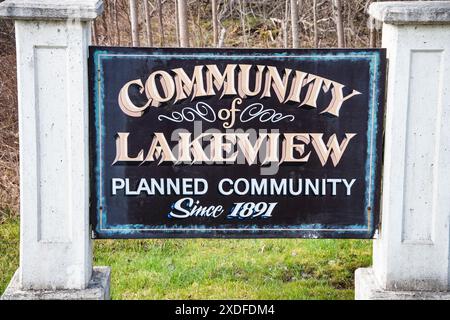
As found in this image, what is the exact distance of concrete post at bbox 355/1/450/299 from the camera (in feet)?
15.0

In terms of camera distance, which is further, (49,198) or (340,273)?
(340,273)

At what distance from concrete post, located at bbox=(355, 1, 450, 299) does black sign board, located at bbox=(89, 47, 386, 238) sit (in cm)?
13

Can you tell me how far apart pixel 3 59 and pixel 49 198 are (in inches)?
421

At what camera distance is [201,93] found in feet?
15.5

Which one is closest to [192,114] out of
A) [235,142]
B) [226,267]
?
[235,142]

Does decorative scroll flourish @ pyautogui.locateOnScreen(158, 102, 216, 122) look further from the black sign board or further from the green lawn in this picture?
the green lawn

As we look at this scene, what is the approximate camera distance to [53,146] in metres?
4.61

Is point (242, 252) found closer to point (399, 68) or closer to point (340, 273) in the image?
point (340, 273)

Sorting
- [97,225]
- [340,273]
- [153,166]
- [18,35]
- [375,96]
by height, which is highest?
[18,35]

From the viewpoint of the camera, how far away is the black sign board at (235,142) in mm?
4684

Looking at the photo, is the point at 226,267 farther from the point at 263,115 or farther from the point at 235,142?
the point at 263,115

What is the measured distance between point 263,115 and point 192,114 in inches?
17.7

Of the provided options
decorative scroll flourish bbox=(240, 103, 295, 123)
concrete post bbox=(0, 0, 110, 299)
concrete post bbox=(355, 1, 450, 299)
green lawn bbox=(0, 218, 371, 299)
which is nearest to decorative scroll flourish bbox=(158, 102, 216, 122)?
decorative scroll flourish bbox=(240, 103, 295, 123)

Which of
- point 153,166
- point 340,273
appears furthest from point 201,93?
point 340,273
